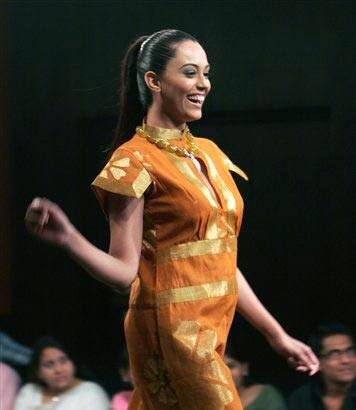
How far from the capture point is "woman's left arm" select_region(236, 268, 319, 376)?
2.73m

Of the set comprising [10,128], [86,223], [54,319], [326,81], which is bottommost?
[54,319]

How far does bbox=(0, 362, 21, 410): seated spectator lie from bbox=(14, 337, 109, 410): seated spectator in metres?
0.09

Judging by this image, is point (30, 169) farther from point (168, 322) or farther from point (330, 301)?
point (168, 322)

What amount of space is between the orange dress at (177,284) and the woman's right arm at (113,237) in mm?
39

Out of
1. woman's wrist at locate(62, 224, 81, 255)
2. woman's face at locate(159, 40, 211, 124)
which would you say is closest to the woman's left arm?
woman's face at locate(159, 40, 211, 124)

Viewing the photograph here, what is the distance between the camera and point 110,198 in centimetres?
251

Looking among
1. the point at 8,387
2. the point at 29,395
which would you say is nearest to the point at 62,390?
the point at 29,395

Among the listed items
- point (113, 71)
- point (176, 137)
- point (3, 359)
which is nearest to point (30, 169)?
point (113, 71)

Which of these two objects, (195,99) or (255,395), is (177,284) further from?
(255,395)

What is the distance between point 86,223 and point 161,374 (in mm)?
3245

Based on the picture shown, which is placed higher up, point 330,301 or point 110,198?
point 110,198

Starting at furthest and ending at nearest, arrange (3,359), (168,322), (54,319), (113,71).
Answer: (54,319) < (113,71) < (3,359) < (168,322)

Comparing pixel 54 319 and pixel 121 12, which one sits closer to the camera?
pixel 121 12

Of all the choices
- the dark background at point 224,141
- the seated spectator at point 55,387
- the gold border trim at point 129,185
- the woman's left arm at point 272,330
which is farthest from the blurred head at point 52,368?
the gold border trim at point 129,185
